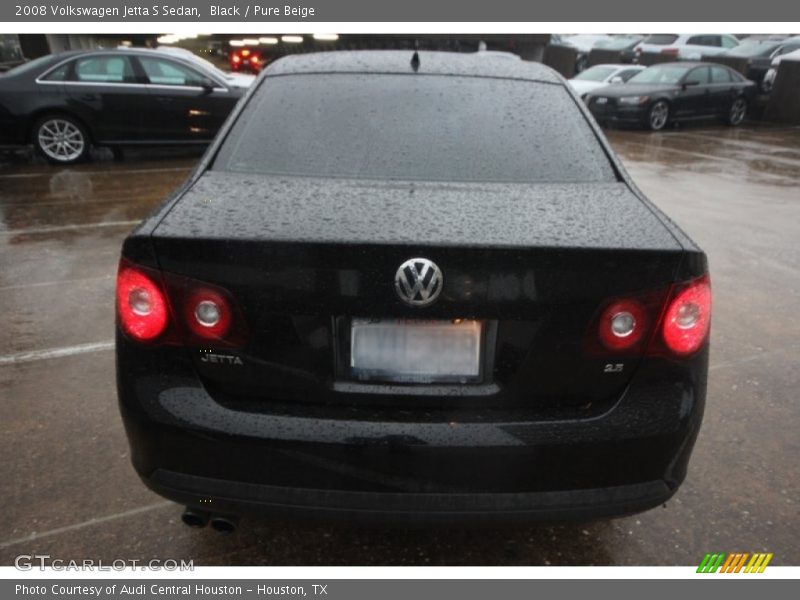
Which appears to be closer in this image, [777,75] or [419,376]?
[419,376]

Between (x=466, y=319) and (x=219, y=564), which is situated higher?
(x=466, y=319)

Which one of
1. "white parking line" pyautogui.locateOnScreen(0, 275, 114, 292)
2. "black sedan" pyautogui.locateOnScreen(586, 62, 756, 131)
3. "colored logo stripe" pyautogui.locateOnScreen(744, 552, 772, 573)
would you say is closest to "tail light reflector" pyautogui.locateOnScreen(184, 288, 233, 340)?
"colored logo stripe" pyautogui.locateOnScreen(744, 552, 772, 573)

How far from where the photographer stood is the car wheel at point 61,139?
9.14 meters

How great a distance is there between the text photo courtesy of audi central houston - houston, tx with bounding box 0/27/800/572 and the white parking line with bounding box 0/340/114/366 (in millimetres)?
15

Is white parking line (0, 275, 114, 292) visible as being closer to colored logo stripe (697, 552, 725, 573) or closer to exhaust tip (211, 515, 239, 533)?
exhaust tip (211, 515, 239, 533)

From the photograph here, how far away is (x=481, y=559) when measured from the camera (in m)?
2.36

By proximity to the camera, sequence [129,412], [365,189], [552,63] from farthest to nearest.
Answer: [552,63] < [365,189] < [129,412]

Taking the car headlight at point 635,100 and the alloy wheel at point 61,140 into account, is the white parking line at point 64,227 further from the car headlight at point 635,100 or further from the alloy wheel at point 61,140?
the car headlight at point 635,100

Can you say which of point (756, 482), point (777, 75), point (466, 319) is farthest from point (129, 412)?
point (777, 75)

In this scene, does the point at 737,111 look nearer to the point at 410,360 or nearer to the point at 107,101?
the point at 107,101

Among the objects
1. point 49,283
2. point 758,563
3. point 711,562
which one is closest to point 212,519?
point 711,562

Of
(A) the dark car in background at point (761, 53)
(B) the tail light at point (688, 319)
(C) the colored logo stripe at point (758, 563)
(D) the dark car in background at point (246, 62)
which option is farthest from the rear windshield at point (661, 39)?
(B) the tail light at point (688, 319)

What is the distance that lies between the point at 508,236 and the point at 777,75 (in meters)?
18.1

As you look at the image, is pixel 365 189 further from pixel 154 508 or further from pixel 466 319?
pixel 154 508
